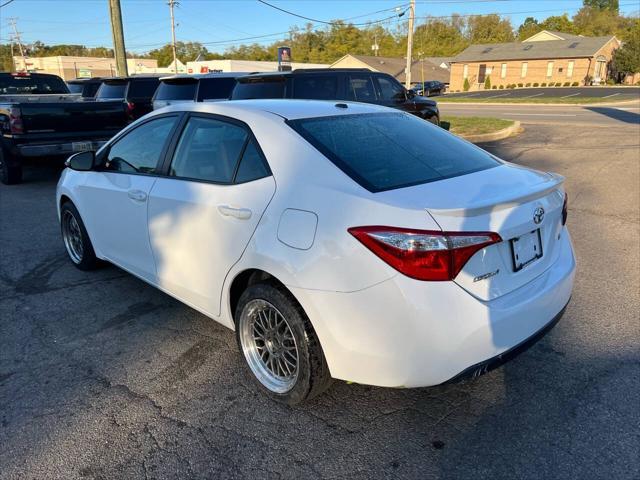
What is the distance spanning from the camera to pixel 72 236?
510 centimetres

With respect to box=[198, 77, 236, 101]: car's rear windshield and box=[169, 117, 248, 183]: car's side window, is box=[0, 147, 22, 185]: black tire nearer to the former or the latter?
box=[198, 77, 236, 101]: car's rear windshield

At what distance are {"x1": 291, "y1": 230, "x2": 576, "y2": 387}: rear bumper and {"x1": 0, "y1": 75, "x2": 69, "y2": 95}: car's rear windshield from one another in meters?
13.1

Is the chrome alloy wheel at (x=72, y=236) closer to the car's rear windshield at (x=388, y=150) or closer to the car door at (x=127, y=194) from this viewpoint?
the car door at (x=127, y=194)

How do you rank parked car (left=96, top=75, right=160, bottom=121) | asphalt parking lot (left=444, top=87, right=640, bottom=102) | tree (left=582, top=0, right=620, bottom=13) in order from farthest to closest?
1. tree (left=582, top=0, right=620, bottom=13)
2. asphalt parking lot (left=444, top=87, right=640, bottom=102)
3. parked car (left=96, top=75, right=160, bottom=121)

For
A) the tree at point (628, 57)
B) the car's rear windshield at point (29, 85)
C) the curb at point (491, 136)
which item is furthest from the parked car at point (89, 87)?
the tree at point (628, 57)

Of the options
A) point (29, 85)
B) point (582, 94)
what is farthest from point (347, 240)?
point (582, 94)

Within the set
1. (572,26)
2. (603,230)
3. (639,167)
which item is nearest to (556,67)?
(572,26)

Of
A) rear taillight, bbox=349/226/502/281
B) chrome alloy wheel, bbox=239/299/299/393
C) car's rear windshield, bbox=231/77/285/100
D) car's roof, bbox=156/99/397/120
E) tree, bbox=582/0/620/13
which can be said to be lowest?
chrome alloy wheel, bbox=239/299/299/393

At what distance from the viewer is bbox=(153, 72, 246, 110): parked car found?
35.9ft

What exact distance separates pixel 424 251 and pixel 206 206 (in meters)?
1.46

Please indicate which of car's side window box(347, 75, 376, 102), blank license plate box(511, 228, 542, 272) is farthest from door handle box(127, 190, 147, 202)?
car's side window box(347, 75, 376, 102)

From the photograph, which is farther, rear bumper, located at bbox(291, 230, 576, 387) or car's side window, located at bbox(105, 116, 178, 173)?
car's side window, located at bbox(105, 116, 178, 173)

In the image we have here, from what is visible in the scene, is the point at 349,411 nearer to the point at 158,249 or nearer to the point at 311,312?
the point at 311,312

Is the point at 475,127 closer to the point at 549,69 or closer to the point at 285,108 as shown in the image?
the point at 285,108
